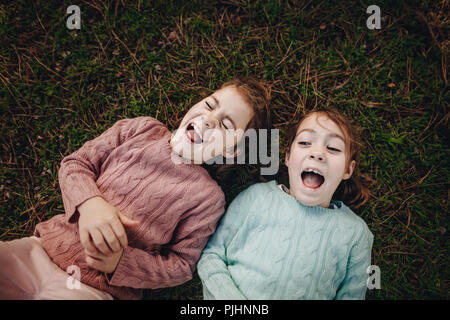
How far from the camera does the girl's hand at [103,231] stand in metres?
2.06

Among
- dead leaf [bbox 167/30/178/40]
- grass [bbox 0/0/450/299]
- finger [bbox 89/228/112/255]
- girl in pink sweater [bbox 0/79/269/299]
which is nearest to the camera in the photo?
finger [bbox 89/228/112/255]

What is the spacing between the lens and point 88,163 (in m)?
2.51

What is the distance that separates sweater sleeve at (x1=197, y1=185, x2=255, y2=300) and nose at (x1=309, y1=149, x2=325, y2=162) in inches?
27.1

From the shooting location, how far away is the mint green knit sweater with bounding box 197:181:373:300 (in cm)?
231

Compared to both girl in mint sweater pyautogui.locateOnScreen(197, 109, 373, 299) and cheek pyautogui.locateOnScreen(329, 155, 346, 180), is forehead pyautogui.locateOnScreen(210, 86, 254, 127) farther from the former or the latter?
cheek pyautogui.locateOnScreen(329, 155, 346, 180)

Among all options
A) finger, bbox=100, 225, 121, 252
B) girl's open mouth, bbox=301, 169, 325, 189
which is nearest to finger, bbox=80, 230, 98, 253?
finger, bbox=100, 225, 121, 252

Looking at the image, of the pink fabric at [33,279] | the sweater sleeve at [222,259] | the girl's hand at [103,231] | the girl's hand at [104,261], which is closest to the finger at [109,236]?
the girl's hand at [103,231]

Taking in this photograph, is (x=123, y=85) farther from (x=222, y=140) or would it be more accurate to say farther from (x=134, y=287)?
(x=134, y=287)

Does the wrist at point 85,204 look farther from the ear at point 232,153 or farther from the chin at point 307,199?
the chin at point 307,199

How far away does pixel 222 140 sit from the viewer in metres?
2.43

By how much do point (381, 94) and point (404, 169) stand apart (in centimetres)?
84

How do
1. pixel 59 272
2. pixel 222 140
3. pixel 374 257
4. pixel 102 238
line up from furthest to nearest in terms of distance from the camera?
pixel 374 257
pixel 222 140
pixel 59 272
pixel 102 238

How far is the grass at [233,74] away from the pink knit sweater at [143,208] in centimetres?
58

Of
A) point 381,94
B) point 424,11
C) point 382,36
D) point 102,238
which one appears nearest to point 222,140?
point 102,238
